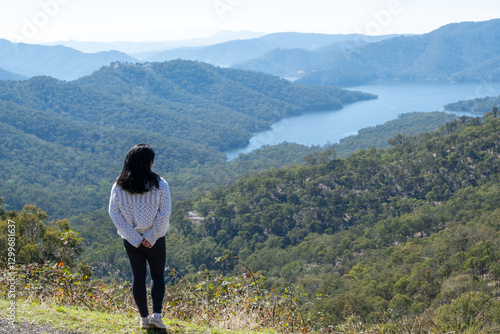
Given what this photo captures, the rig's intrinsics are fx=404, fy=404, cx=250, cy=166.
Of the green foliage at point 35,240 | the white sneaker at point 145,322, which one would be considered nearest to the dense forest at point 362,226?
the green foliage at point 35,240

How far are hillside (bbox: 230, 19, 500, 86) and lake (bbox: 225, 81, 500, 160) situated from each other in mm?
17971

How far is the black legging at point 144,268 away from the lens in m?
2.74

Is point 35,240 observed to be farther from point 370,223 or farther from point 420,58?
point 420,58

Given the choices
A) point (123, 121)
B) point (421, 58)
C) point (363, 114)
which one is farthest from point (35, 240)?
point (421, 58)

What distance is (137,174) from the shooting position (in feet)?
8.70

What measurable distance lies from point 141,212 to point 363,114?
10889 centimetres

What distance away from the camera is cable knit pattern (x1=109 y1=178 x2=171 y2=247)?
2.67 metres

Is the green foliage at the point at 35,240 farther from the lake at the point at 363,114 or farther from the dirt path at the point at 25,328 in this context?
the lake at the point at 363,114

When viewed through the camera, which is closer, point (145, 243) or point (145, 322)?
point (145, 243)

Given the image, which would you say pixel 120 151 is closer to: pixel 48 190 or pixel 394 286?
pixel 48 190

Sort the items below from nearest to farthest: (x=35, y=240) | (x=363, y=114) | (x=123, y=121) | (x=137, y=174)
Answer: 1. (x=137, y=174)
2. (x=35, y=240)
3. (x=123, y=121)
4. (x=363, y=114)

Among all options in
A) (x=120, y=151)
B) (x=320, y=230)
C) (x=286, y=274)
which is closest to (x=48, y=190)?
(x=120, y=151)

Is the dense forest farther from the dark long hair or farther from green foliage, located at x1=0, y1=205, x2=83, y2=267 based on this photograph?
the dark long hair

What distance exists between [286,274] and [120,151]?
195 feet
